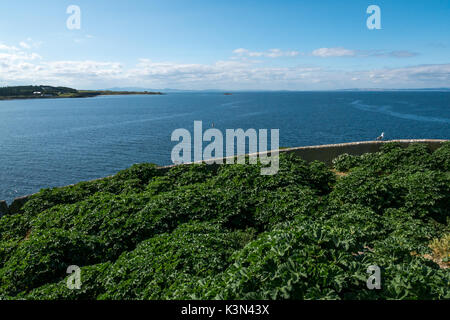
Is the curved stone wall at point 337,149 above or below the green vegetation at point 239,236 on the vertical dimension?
above

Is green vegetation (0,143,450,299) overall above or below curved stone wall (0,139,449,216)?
below

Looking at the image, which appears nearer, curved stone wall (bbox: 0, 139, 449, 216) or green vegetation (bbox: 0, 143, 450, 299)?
green vegetation (bbox: 0, 143, 450, 299)

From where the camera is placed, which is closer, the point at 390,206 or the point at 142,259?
the point at 142,259

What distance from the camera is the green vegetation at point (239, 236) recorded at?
5.16m

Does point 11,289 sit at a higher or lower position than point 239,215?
lower

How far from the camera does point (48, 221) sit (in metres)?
13.0

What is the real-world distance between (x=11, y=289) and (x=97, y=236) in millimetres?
2949

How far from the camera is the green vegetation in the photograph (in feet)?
16.9

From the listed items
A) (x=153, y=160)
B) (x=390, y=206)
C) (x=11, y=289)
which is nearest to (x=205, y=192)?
(x=11, y=289)

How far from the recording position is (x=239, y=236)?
10.6 meters

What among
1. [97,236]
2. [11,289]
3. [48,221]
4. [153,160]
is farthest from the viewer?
[153,160]

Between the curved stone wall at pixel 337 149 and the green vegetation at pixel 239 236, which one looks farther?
the curved stone wall at pixel 337 149
